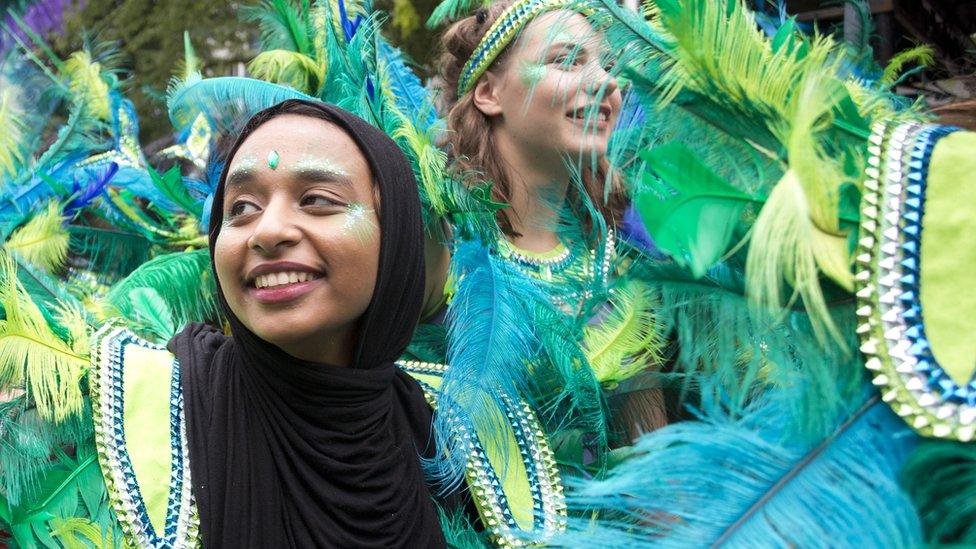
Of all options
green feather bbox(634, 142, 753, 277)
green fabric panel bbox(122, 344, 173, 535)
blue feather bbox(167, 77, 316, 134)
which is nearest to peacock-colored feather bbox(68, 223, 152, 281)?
blue feather bbox(167, 77, 316, 134)

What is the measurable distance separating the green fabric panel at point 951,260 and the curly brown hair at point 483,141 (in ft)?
3.53

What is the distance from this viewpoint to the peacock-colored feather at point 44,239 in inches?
94.7

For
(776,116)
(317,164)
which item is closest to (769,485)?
(776,116)

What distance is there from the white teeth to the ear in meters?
0.89

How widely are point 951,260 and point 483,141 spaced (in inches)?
54.3

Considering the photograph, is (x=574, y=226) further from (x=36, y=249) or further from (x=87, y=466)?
(x=36, y=249)

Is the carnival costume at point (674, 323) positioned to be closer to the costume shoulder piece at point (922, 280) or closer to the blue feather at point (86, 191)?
the costume shoulder piece at point (922, 280)

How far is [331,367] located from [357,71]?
0.71 m

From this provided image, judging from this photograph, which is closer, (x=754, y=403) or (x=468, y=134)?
(x=754, y=403)

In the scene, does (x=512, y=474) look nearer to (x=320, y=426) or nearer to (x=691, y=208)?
(x=320, y=426)

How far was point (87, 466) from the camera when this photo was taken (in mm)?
1653

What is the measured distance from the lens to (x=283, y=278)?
1584 millimetres

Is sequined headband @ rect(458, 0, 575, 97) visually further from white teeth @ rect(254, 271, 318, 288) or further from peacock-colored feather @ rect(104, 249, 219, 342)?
white teeth @ rect(254, 271, 318, 288)

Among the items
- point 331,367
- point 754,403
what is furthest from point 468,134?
point 754,403
